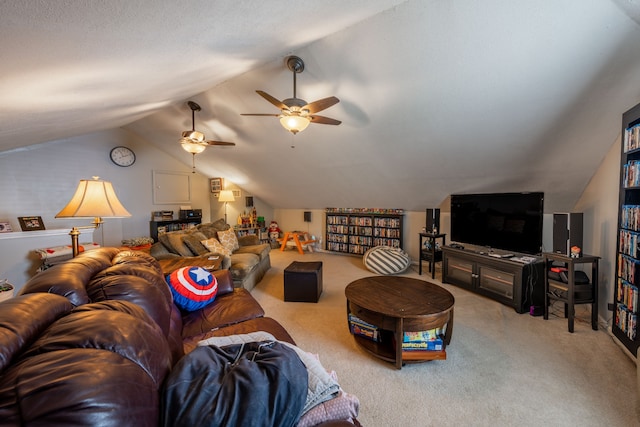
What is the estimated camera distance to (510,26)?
6.25 ft

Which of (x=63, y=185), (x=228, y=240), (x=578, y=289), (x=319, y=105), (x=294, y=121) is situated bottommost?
(x=578, y=289)

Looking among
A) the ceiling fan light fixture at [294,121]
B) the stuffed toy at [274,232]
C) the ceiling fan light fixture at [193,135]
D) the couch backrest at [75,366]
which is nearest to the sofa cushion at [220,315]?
the couch backrest at [75,366]

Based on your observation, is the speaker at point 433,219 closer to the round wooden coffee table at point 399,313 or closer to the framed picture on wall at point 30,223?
the round wooden coffee table at point 399,313

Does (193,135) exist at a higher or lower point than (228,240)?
higher

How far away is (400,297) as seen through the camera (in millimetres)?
2236

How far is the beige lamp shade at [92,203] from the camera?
168 centimetres

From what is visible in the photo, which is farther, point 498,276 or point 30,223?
point 30,223

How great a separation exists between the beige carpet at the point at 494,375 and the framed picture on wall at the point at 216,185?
4.33 m

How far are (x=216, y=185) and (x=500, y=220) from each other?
577 cm

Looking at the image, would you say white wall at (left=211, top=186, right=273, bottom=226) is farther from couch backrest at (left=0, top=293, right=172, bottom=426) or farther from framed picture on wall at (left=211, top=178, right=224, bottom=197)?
couch backrest at (left=0, top=293, right=172, bottom=426)

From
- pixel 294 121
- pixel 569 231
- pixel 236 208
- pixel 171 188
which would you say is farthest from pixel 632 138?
pixel 171 188

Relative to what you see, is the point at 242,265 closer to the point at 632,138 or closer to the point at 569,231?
the point at 569,231

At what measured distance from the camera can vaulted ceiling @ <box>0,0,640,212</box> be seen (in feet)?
4.03

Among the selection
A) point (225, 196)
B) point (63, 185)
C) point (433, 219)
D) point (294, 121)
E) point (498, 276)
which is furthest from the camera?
point (225, 196)
